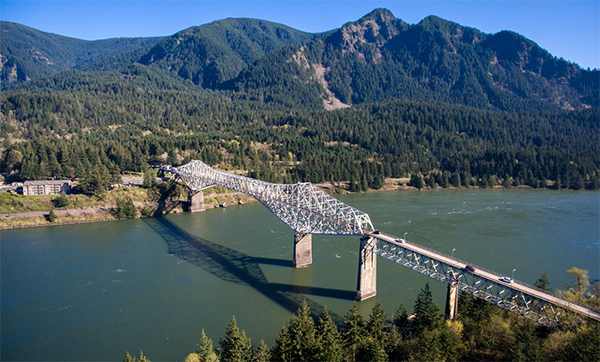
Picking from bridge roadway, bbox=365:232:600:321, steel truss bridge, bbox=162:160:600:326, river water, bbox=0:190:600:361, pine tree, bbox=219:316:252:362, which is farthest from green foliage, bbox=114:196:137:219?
pine tree, bbox=219:316:252:362

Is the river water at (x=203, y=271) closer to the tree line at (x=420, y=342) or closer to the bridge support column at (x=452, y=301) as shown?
the bridge support column at (x=452, y=301)

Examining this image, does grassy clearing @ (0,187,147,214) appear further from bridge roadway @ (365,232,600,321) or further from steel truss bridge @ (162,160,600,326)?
bridge roadway @ (365,232,600,321)

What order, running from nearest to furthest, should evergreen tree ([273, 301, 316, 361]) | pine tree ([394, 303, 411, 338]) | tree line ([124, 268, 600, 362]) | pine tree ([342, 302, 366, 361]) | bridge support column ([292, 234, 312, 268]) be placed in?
tree line ([124, 268, 600, 362]), evergreen tree ([273, 301, 316, 361]), pine tree ([342, 302, 366, 361]), pine tree ([394, 303, 411, 338]), bridge support column ([292, 234, 312, 268])

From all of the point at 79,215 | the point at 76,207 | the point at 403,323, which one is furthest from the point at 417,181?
the point at 403,323

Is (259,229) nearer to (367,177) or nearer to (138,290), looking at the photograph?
(138,290)

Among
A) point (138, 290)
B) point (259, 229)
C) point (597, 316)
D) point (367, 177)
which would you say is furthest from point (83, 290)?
point (367, 177)

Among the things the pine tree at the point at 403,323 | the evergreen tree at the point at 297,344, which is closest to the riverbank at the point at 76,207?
the evergreen tree at the point at 297,344
